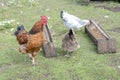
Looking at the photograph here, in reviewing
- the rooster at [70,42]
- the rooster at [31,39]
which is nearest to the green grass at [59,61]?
the rooster at [70,42]

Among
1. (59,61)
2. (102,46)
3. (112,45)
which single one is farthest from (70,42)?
(112,45)

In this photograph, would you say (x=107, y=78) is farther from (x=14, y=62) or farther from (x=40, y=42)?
(x=14, y=62)

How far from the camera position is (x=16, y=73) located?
6.14m

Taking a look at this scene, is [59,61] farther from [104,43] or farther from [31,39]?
[104,43]

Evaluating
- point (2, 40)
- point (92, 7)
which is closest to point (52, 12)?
point (92, 7)

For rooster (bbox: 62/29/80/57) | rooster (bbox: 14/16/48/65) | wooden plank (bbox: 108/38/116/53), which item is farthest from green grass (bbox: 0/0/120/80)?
rooster (bbox: 14/16/48/65)

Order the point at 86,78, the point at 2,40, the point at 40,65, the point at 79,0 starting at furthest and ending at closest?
the point at 79,0 → the point at 2,40 → the point at 40,65 → the point at 86,78

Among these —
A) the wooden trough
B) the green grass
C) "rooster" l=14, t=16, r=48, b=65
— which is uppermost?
"rooster" l=14, t=16, r=48, b=65

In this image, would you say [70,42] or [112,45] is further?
[112,45]

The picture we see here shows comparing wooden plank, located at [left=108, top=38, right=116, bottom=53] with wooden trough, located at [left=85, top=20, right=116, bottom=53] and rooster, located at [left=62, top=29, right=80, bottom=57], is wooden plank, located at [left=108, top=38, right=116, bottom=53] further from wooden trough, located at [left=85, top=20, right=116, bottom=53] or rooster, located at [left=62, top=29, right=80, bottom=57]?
rooster, located at [left=62, top=29, right=80, bottom=57]

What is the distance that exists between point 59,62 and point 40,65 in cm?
39

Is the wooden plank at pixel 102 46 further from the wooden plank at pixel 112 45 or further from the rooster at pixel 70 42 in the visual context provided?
the rooster at pixel 70 42

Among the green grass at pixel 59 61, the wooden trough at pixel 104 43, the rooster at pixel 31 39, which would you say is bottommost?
the green grass at pixel 59 61

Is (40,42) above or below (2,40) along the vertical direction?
above
